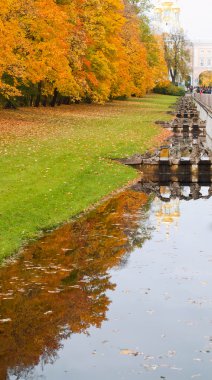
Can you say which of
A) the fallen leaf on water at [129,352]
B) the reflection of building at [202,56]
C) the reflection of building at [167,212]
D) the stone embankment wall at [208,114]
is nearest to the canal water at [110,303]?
the fallen leaf on water at [129,352]

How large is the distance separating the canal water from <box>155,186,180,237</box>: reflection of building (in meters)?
0.12

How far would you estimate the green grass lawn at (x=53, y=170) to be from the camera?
13648mm

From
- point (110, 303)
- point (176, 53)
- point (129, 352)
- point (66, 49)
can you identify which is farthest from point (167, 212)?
point (176, 53)

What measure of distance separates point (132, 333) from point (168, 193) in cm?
1069

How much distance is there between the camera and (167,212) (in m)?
15.6

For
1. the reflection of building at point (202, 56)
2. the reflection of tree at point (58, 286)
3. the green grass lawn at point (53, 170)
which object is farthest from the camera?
the reflection of building at point (202, 56)

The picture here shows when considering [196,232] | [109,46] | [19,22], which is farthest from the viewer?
[109,46]

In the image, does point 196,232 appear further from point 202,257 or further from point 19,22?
point 19,22

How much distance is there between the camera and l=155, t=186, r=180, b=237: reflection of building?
14.2m

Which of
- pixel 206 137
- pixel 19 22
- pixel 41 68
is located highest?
pixel 19 22

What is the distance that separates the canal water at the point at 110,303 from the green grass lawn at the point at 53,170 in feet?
2.48

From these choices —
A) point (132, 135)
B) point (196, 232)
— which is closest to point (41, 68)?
point (132, 135)

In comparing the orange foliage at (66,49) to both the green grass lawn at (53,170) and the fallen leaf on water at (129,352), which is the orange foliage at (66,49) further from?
the fallen leaf on water at (129,352)

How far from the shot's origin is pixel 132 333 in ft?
25.9
